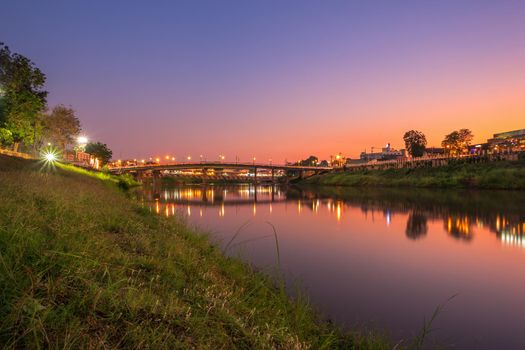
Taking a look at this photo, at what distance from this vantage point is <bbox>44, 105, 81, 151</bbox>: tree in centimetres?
5812

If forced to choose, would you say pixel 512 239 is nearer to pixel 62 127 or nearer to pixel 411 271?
pixel 411 271

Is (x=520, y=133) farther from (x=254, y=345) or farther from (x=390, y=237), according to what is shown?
(x=254, y=345)

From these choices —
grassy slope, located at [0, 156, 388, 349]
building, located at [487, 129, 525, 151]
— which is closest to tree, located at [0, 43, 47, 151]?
grassy slope, located at [0, 156, 388, 349]

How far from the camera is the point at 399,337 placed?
296 inches

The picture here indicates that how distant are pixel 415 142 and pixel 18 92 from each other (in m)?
137

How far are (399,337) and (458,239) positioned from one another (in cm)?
1513

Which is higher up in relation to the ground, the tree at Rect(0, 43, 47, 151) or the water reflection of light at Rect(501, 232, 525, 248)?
the tree at Rect(0, 43, 47, 151)

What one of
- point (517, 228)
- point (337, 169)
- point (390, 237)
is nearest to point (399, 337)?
point (390, 237)

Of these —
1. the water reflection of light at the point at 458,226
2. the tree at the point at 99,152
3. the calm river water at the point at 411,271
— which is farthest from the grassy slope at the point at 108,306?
the tree at the point at 99,152

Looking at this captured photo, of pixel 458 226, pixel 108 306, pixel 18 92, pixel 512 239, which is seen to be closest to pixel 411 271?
pixel 512 239

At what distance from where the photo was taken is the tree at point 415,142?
13638cm

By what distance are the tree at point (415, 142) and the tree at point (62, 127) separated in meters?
122

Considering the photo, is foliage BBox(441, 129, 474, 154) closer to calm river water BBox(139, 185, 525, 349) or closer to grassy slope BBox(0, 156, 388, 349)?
calm river water BBox(139, 185, 525, 349)

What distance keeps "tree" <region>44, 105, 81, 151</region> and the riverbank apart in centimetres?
7389
